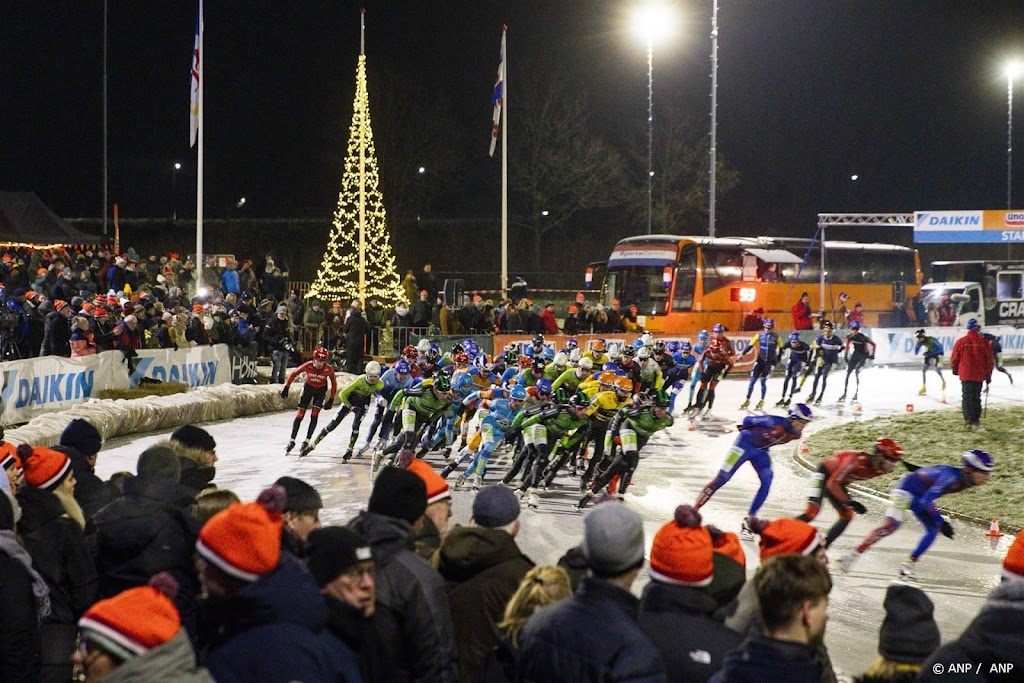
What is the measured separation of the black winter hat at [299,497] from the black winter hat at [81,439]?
243cm

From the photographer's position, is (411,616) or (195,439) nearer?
(411,616)

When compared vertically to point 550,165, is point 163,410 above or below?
below

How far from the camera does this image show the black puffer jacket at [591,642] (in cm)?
364

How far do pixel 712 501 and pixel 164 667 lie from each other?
12.6 m

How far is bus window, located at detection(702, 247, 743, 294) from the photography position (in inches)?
1400

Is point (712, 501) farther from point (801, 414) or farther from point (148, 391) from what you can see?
point (148, 391)

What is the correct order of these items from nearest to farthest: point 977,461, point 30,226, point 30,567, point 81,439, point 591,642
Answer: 1. point 591,642
2. point 30,567
3. point 81,439
4. point 977,461
5. point 30,226

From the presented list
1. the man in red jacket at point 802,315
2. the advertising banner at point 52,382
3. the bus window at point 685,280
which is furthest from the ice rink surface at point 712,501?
the man in red jacket at point 802,315

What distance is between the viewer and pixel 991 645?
3.86m

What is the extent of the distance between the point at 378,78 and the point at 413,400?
41.4 meters

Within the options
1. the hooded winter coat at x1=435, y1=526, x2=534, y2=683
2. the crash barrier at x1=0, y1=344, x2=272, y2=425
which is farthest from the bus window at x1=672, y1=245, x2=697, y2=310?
the hooded winter coat at x1=435, y1=526, x2=534, y2=683

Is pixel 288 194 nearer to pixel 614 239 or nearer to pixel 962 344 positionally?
pixel 614 239

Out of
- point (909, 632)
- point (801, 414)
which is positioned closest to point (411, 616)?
point (909, 632)

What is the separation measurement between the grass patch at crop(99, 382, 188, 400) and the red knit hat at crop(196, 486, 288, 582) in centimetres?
1732
